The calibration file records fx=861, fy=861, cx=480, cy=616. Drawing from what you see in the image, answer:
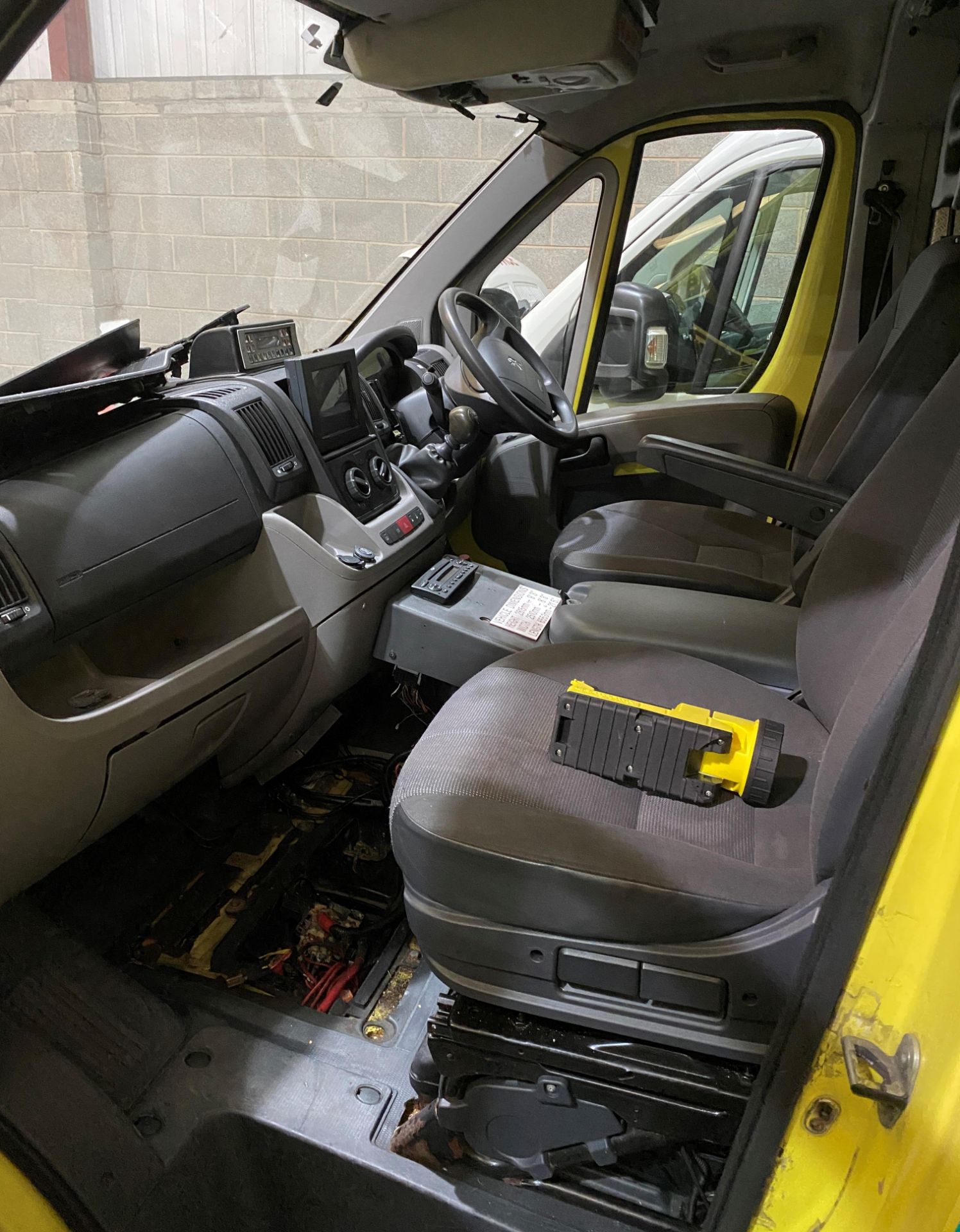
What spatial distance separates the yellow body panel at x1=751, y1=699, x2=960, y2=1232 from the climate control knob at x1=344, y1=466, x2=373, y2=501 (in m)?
1.21

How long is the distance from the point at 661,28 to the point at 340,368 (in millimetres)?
1076

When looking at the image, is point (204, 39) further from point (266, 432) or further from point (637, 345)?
point (266, 432)

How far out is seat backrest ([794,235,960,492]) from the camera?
1.51 meters

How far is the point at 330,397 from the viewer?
1603 millimetres

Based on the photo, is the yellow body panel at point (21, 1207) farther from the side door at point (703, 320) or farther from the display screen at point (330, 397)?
the side door at point (703, 320)

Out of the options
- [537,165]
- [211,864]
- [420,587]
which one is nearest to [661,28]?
[537,165]

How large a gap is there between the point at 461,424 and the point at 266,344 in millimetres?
502

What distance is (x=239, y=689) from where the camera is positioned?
1.37m

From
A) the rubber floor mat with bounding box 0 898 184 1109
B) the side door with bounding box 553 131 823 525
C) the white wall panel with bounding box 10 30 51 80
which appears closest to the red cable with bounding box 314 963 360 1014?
the rubber floor mat with bounding box 0 898 184 1109

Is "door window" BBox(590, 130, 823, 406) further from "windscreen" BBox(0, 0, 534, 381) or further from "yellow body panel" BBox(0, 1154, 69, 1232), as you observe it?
"yellow body panel" BBox(0, 1154, 69, 1232)

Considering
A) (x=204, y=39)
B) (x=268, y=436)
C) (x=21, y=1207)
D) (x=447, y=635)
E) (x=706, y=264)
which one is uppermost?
(x=204, y=39)

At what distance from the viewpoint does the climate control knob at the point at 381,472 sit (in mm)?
1682

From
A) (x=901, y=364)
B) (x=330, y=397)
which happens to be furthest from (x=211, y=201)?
(x=901, y=364)

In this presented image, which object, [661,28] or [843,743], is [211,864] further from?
[661,28]
